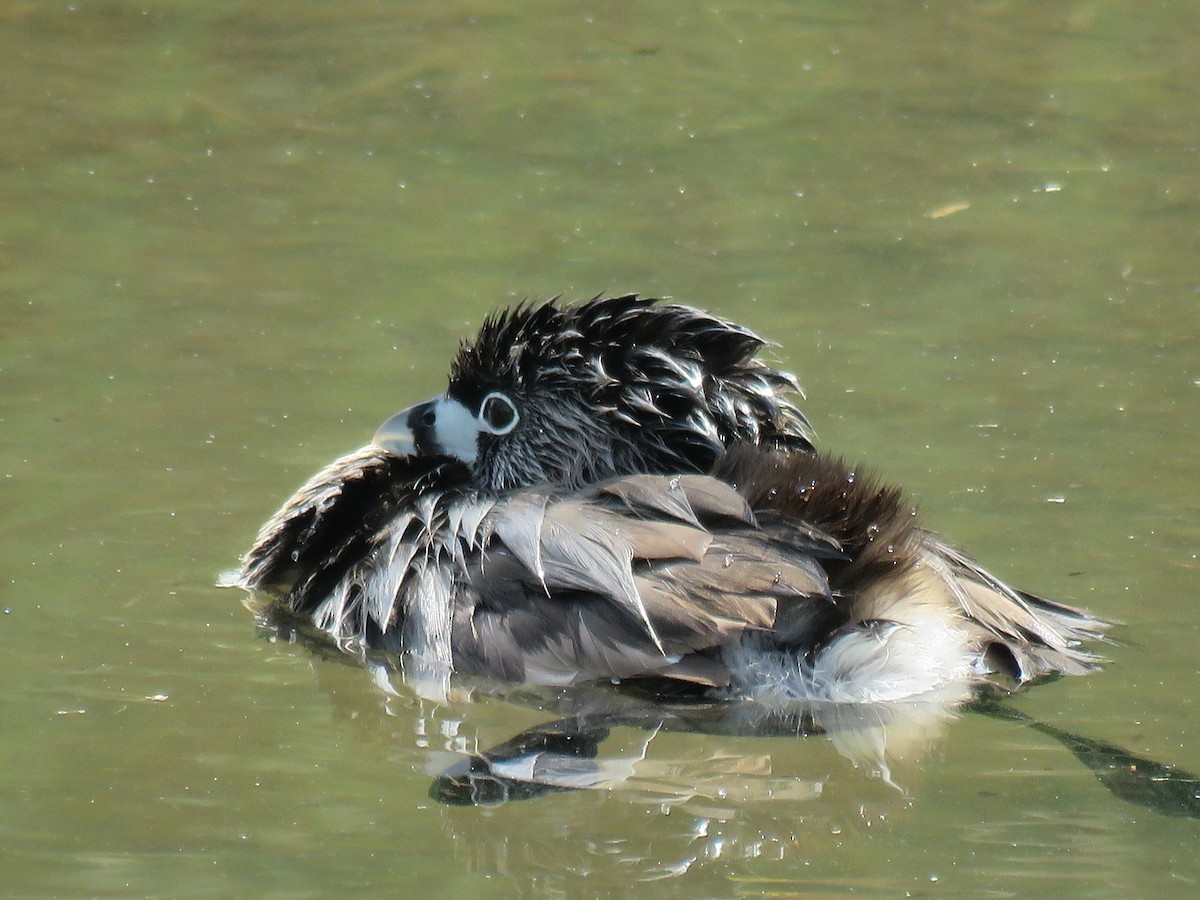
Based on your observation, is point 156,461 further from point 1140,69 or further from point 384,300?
point 1140,69

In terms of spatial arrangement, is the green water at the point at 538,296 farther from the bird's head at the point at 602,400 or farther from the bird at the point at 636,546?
the bird's head at the point at 602,400

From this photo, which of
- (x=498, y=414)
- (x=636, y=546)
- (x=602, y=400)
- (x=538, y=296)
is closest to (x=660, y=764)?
(x=636, y=546)

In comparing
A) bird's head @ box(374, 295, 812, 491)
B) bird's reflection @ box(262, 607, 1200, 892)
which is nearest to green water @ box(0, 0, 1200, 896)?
bird's reflection @ box(262, 607, 1200, 892)

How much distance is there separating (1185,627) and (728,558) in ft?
4.65

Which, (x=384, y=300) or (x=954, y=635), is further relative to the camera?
(x=384, y=300)

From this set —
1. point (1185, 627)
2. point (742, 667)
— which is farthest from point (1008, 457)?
point (742, 667)

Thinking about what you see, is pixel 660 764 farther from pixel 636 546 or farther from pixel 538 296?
pixel 538 296

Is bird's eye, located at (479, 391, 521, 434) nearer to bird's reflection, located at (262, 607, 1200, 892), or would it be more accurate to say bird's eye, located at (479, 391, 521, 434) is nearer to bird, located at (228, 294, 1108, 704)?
bird, located at (228, 294, 1108, 704)

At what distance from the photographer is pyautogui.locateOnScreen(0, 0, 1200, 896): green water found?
156 inches

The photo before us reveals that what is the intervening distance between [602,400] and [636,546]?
2.46ft

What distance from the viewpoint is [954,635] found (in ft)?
15.0

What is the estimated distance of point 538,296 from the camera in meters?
7.14

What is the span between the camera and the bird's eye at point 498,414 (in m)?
5.23

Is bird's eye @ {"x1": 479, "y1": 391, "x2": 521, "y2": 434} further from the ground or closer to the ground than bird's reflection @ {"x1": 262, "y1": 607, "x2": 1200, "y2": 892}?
further from the ground
